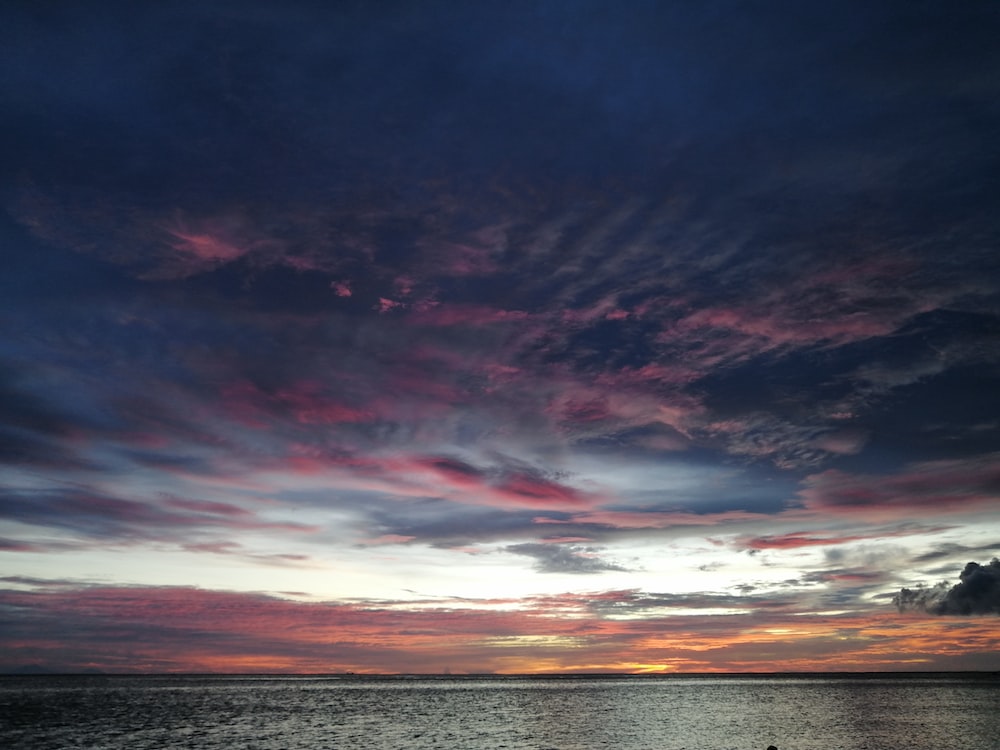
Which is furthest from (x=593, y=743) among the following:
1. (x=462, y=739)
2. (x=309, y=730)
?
(x=309, y=730)

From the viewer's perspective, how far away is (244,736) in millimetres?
86250

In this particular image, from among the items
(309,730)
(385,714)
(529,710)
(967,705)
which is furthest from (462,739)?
(967,705)

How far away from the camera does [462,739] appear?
84.2 m

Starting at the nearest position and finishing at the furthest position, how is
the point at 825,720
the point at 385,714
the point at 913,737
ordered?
the point at 913,737 → the point at 825,720 → the point at 385,714

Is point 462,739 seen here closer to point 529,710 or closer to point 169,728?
point 169,728

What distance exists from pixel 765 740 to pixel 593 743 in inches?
839

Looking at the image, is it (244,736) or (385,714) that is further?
(385,714)

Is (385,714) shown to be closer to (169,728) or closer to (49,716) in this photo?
(169,728)

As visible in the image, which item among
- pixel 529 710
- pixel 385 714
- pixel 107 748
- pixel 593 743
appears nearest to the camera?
pixel 107 748

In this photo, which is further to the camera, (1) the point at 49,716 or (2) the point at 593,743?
(1) the point at 49,716

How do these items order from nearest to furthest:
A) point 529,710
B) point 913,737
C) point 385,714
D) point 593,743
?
point 593,743, point 913,737, point 385,714, point 529,710

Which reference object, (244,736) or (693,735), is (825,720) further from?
(244,736)

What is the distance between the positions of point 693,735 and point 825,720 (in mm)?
37764

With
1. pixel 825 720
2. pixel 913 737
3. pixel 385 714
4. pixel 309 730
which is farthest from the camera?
pixel 385 714
